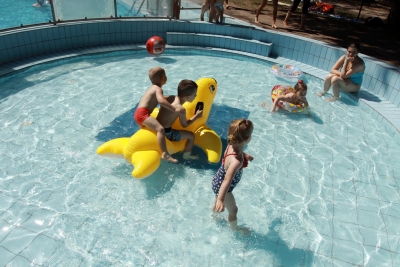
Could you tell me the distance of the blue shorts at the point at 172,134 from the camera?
14.0ft

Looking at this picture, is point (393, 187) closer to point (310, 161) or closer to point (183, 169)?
point (310, 161)

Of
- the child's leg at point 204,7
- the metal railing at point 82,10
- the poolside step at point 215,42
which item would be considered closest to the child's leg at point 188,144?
the poolside step at point 215,42

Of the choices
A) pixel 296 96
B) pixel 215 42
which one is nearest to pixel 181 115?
pixel 296 96

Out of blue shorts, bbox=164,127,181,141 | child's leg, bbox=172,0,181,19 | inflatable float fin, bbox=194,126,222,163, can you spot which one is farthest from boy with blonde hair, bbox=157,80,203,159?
child's leg, bbox=172,0,181,19

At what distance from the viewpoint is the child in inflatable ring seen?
18.9 feet

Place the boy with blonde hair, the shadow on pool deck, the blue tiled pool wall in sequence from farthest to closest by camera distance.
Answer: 1. the shadow on pool deck
2. the blue tiled pool wall
3. the boy with blonde hair

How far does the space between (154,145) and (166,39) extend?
5.64 m

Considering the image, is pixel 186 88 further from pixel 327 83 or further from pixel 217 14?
pixel 217 14

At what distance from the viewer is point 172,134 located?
428 cm

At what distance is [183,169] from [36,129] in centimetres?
236

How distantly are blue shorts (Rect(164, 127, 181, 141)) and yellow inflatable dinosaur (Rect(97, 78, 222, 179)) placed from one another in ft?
0.19

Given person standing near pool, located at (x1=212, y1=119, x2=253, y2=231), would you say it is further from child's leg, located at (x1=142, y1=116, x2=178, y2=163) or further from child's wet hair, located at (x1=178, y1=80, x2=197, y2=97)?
child's wet hair, located at (x1=178, y1=80, x2=197, y2=97)

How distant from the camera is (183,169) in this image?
439cm

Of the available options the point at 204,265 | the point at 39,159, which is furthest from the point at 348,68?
the point at 39,159
